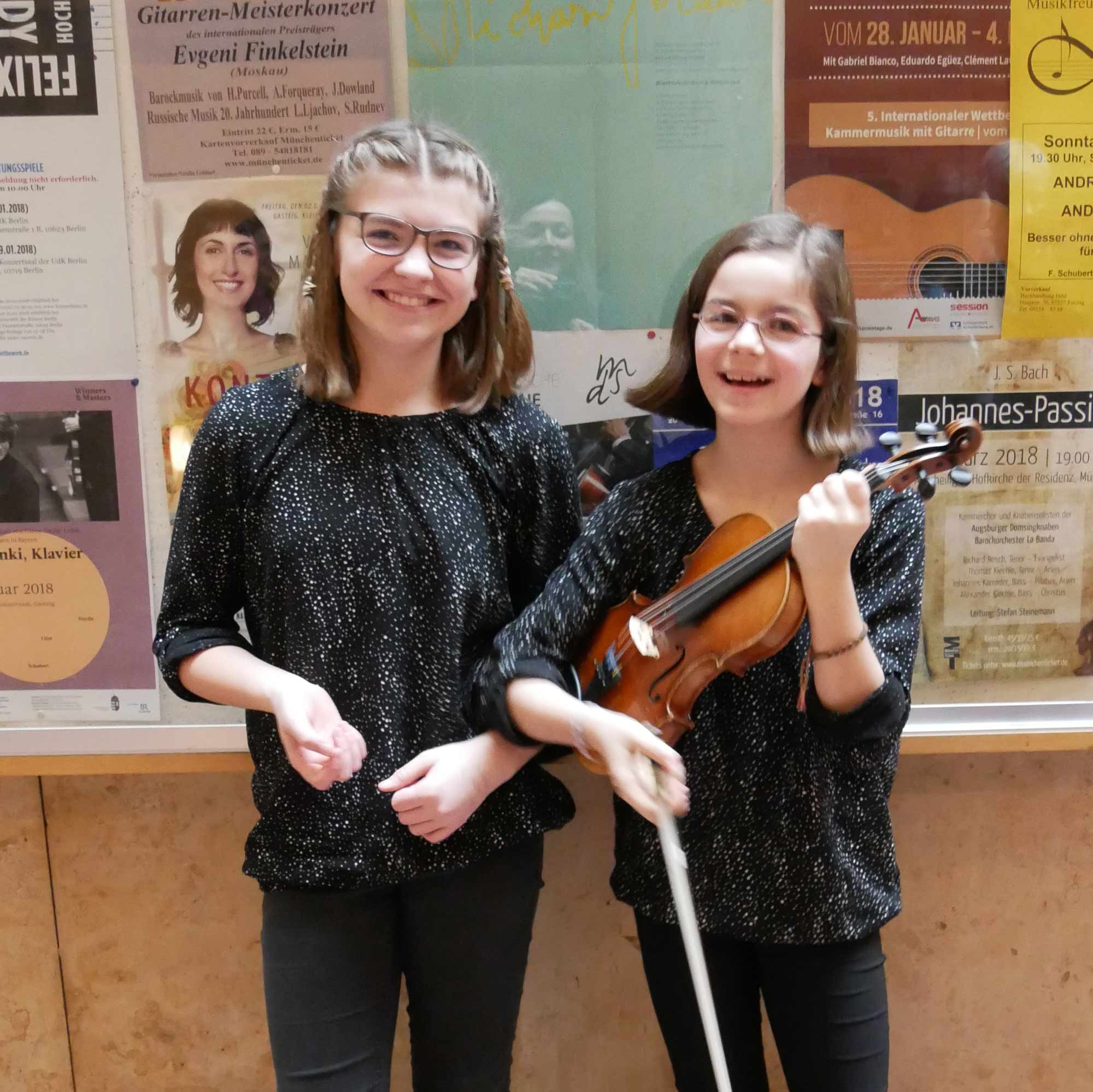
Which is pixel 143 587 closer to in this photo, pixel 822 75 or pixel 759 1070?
pixel 759 1070

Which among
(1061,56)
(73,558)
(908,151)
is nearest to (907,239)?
(908,151)

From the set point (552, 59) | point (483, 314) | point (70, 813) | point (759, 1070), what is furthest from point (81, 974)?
point (552, 59)

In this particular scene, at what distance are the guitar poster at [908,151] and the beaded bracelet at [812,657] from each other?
562mm

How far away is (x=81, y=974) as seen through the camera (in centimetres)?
153

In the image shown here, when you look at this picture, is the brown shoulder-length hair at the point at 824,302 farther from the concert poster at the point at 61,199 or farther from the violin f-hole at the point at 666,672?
the concert poster at the point at 61,199

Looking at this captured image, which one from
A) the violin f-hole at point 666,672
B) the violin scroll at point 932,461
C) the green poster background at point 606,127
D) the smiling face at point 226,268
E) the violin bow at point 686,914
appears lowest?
the violin bow at point 686,914

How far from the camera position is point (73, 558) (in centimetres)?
139

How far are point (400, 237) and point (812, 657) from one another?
2.01ft

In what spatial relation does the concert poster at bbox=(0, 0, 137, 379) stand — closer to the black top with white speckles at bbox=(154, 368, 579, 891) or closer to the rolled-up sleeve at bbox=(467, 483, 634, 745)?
the black top with white speckles at bbox=(154, 368, 579, 891)

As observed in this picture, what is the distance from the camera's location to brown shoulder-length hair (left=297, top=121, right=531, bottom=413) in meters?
1.05

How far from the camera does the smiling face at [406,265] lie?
1026 millimetres

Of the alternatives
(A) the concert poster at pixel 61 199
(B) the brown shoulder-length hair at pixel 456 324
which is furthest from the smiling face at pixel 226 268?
(B) the brown shoulder-length hair at pixel 456 324

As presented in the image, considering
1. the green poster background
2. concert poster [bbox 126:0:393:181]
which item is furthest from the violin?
concert poster [bbox 126:0:393:181]

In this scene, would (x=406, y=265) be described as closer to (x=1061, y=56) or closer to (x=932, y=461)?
(x=932, y=461)
